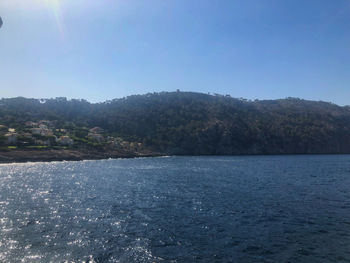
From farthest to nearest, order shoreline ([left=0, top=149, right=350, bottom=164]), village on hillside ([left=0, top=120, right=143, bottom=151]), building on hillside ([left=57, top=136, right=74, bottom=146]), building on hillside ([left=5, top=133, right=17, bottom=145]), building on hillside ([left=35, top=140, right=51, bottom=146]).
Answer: building on hillside ([left=57, top=136, right=74, bottom=146]) < building on hillside ([left=35, top=140, right=51, bottom=146]) < village on hillside ([left=0, top=120, right=143, bottom=151]) < building on hillside ([left=5, top=133, right=17, bottom=145]) < shoreline ([left=0, top=149, right=350, bottom=164])

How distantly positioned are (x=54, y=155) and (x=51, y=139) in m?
20.6

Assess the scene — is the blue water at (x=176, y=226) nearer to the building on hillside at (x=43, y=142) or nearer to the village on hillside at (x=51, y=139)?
the village on hillside at (x=51, y=139)

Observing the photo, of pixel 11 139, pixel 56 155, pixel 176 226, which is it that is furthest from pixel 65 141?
pixel 176 226

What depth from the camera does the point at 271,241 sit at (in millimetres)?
20172

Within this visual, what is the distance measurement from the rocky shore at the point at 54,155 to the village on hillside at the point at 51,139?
7.40 metres

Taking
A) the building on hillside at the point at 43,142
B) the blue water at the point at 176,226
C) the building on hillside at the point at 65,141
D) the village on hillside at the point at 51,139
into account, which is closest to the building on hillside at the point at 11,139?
the village on hillside at the point at 51,139

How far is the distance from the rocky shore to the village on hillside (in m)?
7.40

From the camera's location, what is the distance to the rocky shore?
98.6 meters

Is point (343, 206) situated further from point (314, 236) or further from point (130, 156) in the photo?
point (130, 156)

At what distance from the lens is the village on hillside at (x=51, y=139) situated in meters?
113

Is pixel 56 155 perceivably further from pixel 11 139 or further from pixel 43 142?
pixel 11 139

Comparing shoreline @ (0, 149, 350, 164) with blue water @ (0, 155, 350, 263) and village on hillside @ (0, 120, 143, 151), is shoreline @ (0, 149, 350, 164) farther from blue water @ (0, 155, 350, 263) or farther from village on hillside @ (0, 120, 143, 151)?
blue water @ (0, 155, 350, 263)

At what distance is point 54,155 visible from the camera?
11075 cm

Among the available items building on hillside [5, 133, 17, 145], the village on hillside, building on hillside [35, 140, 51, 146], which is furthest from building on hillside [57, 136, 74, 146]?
building on hillside [5, 133, 17, 145]
